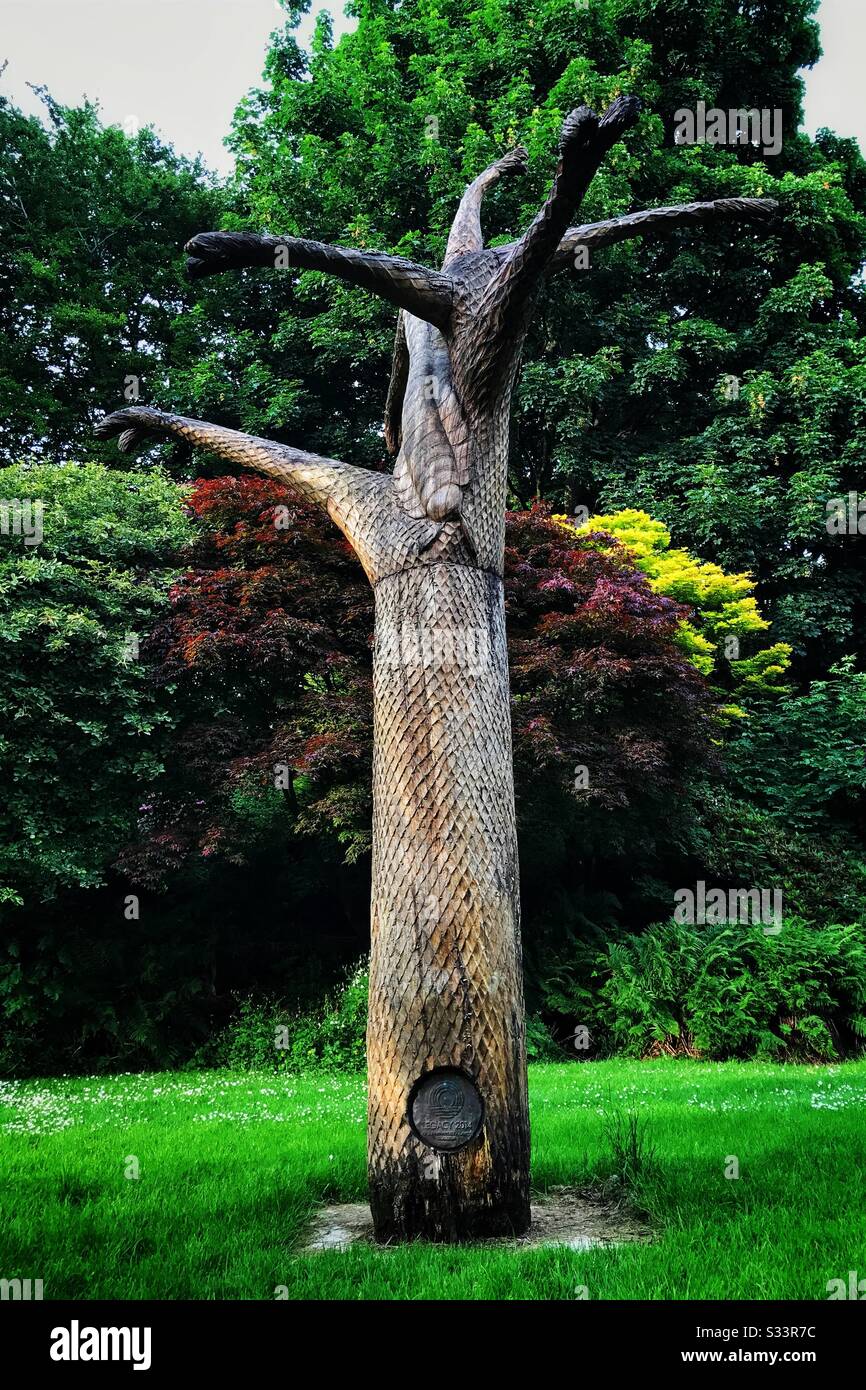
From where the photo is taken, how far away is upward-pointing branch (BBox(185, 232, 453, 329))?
3662 mm

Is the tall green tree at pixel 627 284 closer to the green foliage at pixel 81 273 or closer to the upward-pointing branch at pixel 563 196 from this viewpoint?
the green foliage at pixel 81 273

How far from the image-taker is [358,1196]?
14.6ft

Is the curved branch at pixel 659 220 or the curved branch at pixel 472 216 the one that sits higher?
the curved branch at pixel 472 216

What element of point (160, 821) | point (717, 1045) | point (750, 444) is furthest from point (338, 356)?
point (717, 1045)

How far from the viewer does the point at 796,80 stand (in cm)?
1862

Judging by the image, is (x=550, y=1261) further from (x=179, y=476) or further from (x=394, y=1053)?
(x=179, y=476)

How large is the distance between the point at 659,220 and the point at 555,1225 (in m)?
4.98

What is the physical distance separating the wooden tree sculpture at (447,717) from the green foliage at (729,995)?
6836mm

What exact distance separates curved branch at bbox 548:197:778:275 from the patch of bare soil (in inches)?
180

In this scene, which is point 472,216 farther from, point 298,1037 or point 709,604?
point 709,604

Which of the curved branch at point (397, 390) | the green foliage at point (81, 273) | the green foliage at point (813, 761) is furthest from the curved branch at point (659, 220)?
the green foliage at point (81, 273)

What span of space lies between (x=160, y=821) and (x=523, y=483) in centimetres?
1130

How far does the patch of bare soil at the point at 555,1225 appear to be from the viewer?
11.7 ft

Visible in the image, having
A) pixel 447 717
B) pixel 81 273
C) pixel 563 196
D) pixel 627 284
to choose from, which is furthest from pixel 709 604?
pixel 81 273
